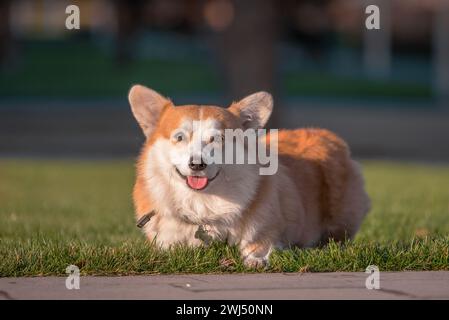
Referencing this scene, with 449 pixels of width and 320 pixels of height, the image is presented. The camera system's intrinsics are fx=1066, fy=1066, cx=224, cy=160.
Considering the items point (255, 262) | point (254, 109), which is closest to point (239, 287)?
point (255, 262)

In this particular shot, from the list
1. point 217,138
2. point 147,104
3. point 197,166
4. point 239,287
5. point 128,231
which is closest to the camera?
point 239,287

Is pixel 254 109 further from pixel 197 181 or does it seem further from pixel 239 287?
pixel 239 287

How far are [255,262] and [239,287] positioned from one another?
0.64 meters

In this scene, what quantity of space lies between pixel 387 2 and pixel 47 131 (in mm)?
26162

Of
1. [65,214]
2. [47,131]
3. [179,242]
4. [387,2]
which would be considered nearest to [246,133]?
[179,242]

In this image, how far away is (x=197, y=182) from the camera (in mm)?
6770

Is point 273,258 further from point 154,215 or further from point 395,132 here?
point 395,132

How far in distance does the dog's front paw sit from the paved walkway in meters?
0.20

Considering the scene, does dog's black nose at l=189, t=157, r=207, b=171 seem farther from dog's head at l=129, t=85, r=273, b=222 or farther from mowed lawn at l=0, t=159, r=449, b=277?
mowed lawn at l=0, t=159, r=449, b=277

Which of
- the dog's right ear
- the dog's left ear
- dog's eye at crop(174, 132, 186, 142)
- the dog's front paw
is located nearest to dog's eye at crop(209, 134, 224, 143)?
dog's eye at crop(174, 132, 186, 142)

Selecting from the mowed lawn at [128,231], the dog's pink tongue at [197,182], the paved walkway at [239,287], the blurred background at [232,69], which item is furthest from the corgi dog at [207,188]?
the blurred background at [232,69]

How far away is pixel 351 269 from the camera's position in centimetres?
672

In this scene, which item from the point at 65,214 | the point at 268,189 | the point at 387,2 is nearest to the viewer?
the point at 268,189

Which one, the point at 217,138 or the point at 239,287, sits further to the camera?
the point at 217,138
